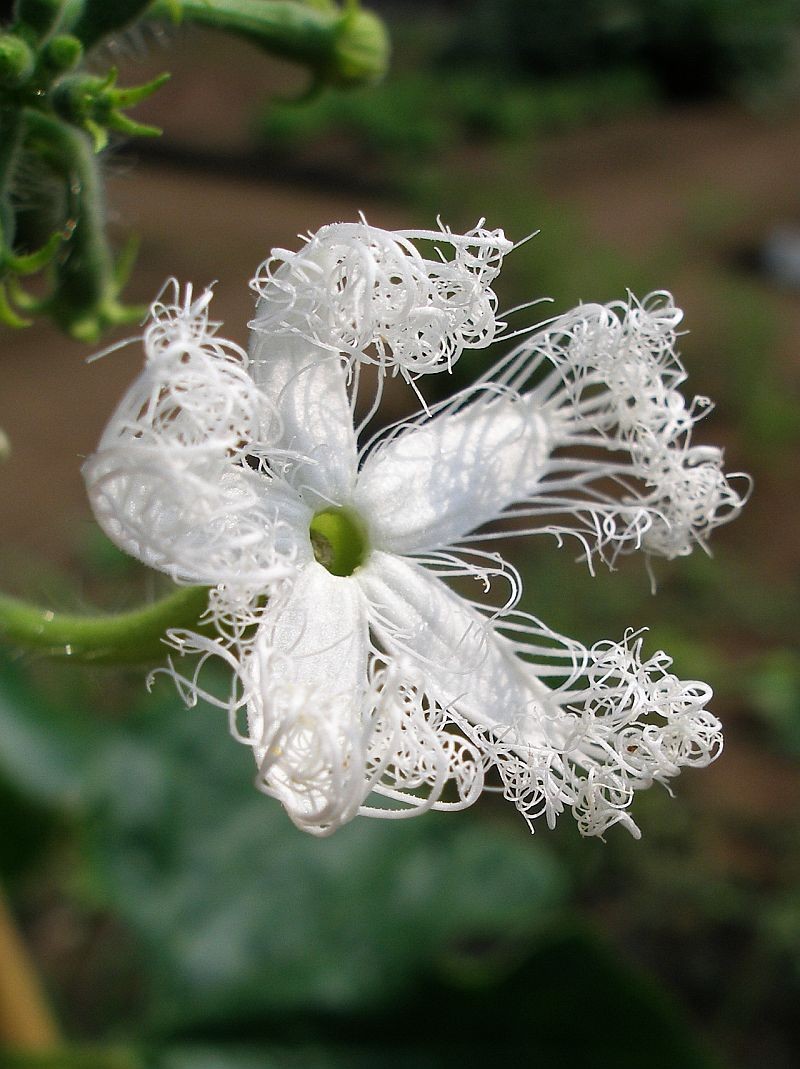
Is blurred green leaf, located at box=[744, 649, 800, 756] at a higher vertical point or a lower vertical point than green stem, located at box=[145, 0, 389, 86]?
lower

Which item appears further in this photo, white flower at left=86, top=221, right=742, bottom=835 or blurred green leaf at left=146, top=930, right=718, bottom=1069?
blurred green leaf at left=146, top=930, right=718, bottom=1069

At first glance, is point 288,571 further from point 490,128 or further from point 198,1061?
point 490,128

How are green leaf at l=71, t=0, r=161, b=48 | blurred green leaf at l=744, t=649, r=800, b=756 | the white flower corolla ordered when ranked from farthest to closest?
1. blurred green leaf at l=744, t=649, r=800, b=756
2. green leaf at l=71, t=0, r=161, b=48
3. the white flower corolla

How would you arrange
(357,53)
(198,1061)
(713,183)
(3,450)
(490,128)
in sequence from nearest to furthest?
(3,450)
(357,53)
(198,1061)
(713,183)
(490,128)

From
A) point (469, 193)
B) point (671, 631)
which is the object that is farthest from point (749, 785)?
point (469, 193)

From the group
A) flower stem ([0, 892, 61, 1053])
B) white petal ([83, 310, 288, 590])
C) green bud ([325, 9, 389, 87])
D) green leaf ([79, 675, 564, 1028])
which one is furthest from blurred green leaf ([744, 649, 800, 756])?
white petal ([83, 310, 288, 590])

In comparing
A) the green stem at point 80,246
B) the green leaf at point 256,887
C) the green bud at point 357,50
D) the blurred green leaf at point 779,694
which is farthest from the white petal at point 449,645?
the blurred green leaf at point 779,694

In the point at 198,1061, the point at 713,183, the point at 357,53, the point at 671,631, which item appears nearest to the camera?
the point at 357,53

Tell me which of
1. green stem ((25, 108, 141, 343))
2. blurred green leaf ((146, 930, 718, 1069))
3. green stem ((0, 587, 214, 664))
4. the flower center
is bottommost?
blurred green leaf ((146, 930, 718, 1069))

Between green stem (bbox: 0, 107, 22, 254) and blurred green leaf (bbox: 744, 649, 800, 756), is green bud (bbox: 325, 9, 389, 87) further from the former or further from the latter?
blurred green leaf (bbox: 744, 649, 800, 756)

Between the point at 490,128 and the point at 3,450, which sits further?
the point at 490,128
